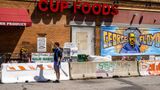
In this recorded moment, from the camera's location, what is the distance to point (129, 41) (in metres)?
29.8

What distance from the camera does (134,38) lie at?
1181 inches

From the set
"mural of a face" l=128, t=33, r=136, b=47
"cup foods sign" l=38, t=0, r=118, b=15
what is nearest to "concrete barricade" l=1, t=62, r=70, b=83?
"cup foods sign" l=38, t=0, r=118, b=15

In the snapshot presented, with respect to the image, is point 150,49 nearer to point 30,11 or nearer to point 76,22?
point 76,22

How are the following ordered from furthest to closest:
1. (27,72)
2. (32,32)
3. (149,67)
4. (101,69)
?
1. (32,32)
2. (149,67)
3. (101,69)
4. (27,72)

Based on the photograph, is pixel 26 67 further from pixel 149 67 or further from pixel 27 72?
pixel 149 67

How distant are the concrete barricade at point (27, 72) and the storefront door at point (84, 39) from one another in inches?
339

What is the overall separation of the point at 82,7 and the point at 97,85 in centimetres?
1076

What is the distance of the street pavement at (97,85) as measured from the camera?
53.0 ft

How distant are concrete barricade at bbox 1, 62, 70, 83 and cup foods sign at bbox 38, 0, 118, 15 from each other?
25.4ft

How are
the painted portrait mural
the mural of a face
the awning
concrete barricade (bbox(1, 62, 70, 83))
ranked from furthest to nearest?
the mural of a face → the painted portrait mural → the awning → concrete barricade (bbox(1, 62, 70, 83))

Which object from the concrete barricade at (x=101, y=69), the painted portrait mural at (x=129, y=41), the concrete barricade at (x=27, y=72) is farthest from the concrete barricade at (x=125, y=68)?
the painted portrait mural at (x=129, y=41)

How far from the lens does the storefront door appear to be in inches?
1079

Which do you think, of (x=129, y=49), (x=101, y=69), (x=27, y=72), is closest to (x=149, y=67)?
(x=101, y=69)

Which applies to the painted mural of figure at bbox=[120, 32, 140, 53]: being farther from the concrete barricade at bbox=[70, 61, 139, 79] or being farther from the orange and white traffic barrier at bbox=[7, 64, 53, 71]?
the orange and white traffic barrier at bbox=[7, 64, 53, 71]
